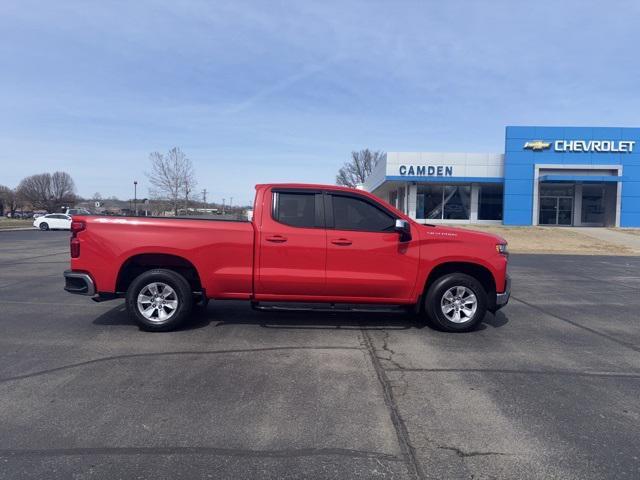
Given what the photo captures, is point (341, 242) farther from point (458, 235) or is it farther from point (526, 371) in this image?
point (526, 371)

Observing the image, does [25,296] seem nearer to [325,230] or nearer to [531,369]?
[325,230]

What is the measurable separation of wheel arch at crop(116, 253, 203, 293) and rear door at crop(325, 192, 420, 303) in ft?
6.08

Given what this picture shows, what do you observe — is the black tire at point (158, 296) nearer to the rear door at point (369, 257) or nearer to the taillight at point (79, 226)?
the taillight at point (79, 226)

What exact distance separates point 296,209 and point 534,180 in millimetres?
34194

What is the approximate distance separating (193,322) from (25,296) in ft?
13.7

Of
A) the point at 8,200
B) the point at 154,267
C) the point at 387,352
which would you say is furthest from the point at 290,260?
the point at 8,200

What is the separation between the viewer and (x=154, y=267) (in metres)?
7.10

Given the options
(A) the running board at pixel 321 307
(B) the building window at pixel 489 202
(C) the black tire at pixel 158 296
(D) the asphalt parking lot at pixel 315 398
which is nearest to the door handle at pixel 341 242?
(A) the running board at pixel 321 307

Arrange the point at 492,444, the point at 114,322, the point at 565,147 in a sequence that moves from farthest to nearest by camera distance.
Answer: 1. the point at 565,147
2. the point at 114,322
3. the point at 492,444

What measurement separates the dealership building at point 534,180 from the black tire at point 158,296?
110 feet

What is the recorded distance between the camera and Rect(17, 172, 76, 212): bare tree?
9638cm

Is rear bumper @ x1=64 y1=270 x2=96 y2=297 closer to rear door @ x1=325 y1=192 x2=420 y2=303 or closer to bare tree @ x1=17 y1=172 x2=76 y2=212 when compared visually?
rear door @ x1=325 y1=192 x2=420 y2=303

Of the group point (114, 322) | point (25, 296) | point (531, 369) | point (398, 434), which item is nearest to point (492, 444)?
point (398, 434)

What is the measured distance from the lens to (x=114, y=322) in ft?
24.2
